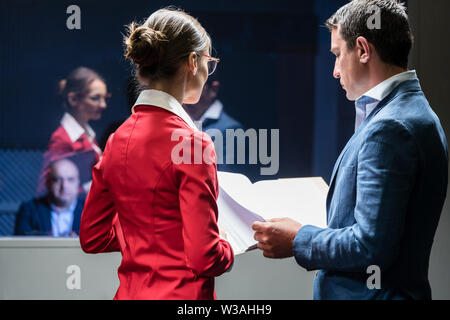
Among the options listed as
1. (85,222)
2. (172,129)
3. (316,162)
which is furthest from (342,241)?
(316,162)

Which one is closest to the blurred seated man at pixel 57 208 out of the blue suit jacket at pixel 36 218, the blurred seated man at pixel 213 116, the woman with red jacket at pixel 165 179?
the blue suit jacket at pixel 36 218

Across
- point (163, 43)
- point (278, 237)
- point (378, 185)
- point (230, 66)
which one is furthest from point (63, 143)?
point (378, 185)

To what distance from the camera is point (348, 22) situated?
123 centimetres

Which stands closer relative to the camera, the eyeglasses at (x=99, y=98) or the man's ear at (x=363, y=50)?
the man's ear at (x=363, y=50)

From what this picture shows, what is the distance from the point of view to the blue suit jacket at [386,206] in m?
1.03

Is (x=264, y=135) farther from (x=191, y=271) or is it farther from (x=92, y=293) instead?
(x=191, y=271)

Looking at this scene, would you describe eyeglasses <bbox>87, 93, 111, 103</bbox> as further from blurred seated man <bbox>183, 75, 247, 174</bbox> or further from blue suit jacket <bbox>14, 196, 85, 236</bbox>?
blue suit jacket <bbox>14, 196, 85, 236</bbox>

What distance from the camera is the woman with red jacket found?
105 cm

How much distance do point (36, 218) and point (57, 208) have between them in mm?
127

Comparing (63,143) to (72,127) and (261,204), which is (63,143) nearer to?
(72,127)

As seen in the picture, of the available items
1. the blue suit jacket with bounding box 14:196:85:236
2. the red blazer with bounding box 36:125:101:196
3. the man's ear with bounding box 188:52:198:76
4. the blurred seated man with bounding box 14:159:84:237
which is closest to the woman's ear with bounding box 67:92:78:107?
the red blazer with bounding box 36:125:101:196

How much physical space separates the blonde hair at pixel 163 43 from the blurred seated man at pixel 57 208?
1.56 meters

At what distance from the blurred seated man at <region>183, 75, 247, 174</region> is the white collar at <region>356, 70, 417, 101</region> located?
1388mm

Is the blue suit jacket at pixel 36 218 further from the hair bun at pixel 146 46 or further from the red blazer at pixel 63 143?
the hair bun at pixel 146 46
